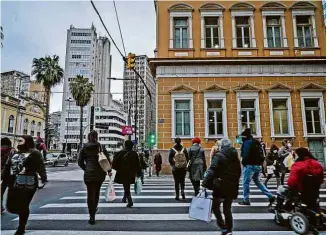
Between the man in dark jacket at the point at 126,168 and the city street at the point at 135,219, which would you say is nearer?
the city street at the point at 135,219

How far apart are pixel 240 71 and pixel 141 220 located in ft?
48.9

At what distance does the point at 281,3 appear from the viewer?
19.0 meters

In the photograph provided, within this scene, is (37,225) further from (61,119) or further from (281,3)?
(61,119)

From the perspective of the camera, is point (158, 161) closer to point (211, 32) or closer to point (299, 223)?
point (211, 32)

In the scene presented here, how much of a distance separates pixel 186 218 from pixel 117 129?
372 ft

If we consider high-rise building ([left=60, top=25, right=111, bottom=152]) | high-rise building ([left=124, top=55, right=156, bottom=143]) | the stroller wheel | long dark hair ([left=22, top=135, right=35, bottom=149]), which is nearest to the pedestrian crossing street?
the stroller wheel

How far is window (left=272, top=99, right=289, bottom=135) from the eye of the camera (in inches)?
704

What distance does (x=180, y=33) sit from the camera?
1900 cm

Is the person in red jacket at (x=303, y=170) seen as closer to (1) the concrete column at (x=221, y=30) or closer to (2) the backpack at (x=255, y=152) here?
(2) the backpack at (x=255, y=152)

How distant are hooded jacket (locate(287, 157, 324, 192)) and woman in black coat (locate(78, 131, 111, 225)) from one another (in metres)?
3.67

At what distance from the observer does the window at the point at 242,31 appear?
18953mm

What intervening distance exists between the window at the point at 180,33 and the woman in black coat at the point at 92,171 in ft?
47.4

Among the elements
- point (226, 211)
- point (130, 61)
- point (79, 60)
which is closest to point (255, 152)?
point (226, 211)

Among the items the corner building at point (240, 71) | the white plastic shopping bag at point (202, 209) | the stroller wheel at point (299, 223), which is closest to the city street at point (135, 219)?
the stroller wheel at point (299, 223)
